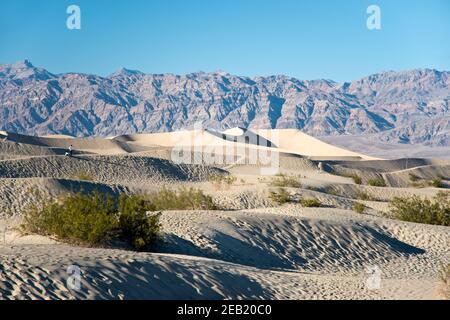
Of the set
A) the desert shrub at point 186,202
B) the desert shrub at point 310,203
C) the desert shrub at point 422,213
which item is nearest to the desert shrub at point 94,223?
the desert shrub at point 186,202

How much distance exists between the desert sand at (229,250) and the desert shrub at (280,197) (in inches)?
12.7

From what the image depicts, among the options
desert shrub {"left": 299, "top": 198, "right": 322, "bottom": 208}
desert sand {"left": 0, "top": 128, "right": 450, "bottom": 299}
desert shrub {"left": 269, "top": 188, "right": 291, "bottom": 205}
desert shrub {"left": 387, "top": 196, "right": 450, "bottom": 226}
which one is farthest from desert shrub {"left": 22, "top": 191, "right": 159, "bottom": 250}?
desert shrub {"left": 387, "top": 196, "right": 450, "bottom": 226}

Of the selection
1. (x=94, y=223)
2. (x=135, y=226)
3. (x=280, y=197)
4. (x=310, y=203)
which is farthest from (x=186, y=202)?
(x=94, y=223)

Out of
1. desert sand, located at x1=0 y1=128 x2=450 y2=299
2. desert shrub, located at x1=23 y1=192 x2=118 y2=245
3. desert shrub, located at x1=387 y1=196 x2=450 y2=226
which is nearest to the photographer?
desert sand, located at x1=0 y1=128 x2=450 y2=299

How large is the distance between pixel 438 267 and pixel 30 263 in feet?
47.5

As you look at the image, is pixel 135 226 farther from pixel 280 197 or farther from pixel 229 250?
pixel 280 197

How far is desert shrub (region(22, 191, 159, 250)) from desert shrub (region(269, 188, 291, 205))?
47.7ft

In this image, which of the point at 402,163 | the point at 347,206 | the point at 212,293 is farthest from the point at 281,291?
the point at 402,163

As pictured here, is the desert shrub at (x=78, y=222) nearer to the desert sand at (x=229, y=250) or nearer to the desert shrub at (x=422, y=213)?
the desert sand at (x=229, y=250)

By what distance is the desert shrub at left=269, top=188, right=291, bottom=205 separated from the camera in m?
31.9

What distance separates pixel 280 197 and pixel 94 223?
17.0 metres

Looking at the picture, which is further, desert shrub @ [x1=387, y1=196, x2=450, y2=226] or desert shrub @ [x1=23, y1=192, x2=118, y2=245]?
desert shrub @ [x1=387, y1=196, x2=450, y2=226]

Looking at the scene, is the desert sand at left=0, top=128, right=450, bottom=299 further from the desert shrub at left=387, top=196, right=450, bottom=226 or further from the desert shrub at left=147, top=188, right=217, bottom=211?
the desert shrub at left=387, top=196, right=450, bottom=226

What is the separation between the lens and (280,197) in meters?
32.0
